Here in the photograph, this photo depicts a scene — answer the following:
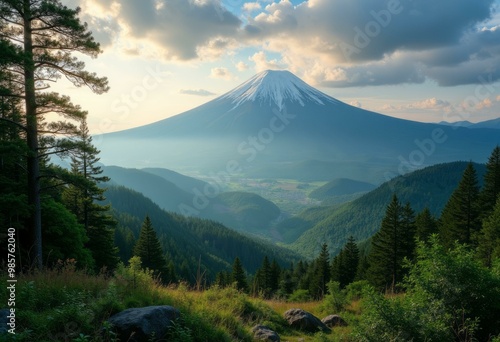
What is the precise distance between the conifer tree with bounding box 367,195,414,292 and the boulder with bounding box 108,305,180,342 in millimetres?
29738

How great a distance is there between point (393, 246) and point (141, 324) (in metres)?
30.5

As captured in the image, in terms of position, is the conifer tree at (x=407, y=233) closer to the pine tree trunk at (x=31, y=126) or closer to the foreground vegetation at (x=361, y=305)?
the foreground vegetation at (x=361, y=305)

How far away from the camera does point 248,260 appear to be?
436ft

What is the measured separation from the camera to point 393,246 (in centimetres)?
3028

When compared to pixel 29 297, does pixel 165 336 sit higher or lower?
lower

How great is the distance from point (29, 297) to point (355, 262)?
43.6m

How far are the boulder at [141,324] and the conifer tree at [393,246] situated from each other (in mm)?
29738

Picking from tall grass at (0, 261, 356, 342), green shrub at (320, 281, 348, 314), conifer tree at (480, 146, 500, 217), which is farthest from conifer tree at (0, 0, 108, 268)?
conifer tree at (480, 146, 500, 217)

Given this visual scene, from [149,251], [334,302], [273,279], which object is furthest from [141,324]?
[273,279]

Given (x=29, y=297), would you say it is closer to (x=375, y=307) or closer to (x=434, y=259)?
(x=375, y=307)

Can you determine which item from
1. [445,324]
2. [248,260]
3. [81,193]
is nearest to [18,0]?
[445,324]

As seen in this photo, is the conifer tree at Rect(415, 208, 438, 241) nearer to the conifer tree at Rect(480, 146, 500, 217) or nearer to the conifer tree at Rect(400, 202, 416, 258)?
the conifer tree at Rect(400, 202, 416, 258)

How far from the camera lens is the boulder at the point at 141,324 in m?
4.63

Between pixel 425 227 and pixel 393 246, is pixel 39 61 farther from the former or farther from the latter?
pixel 425 227
